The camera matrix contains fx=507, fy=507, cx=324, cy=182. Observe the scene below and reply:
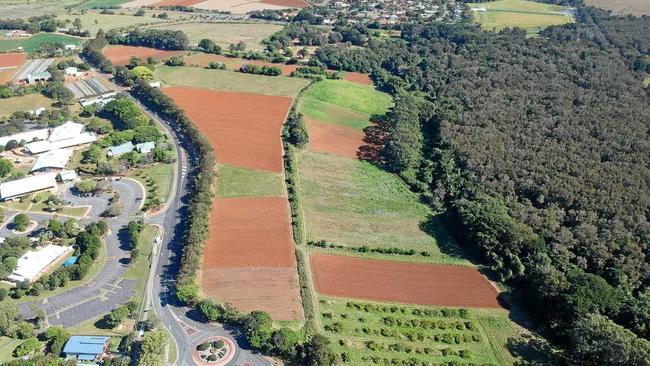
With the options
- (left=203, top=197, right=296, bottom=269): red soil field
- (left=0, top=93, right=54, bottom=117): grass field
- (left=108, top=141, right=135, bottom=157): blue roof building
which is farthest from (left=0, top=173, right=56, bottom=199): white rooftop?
(left=0, top=93, right=54, bottom=117): grass field

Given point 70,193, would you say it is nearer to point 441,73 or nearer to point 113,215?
point 113,215

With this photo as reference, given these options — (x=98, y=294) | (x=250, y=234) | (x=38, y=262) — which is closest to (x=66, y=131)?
(x=38, y=262)

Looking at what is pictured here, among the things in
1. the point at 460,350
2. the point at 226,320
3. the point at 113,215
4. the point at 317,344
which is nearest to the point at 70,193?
the point at 113,215

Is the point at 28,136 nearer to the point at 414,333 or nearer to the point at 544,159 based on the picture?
the point at 414,333

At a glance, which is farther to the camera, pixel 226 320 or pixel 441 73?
pixel 441 73

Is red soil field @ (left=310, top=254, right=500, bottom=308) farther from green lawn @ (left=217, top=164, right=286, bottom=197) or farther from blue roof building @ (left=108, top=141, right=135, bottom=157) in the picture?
blue roof building @ (left=108, top=141, right=135, bottom=157)

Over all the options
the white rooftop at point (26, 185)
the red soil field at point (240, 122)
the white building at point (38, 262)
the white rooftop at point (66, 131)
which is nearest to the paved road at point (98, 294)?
the white building at point (38, 262)

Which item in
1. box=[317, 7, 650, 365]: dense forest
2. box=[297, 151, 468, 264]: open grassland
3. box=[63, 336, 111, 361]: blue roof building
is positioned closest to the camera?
box=[63, 336, 111, 361]: blue roof building
